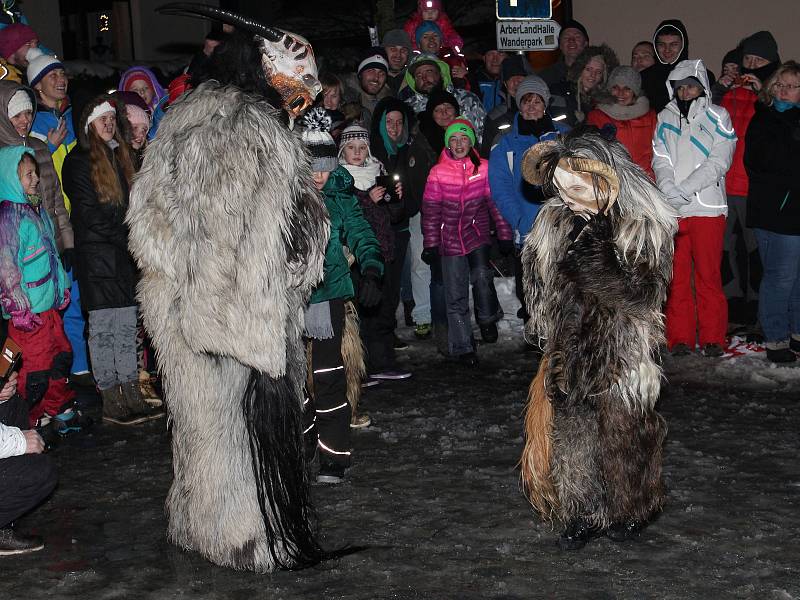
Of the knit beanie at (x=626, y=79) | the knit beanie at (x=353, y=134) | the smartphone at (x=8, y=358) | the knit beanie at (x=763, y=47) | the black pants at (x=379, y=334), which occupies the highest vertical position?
the knit beanie at (x=763, y=47)

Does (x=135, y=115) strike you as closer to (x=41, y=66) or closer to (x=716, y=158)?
(x=41, y=66)

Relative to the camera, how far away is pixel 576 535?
4.56 m

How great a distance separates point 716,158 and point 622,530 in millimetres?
4010

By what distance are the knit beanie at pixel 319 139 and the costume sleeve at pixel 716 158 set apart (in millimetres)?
3407

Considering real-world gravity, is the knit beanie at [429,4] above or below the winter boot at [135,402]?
above

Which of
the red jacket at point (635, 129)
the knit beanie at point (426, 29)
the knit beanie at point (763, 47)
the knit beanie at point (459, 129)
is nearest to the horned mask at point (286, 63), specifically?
the knit beanie at point (459, 129)

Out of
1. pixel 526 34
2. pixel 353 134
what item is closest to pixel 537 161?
pixel 353 134

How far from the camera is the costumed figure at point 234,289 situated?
4098 millimetres

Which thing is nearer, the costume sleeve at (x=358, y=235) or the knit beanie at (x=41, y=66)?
the costume sleeve at (x=358, y=235)

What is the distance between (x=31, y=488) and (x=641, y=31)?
873 cm

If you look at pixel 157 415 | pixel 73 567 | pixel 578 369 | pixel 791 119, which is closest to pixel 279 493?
pixel 73 567

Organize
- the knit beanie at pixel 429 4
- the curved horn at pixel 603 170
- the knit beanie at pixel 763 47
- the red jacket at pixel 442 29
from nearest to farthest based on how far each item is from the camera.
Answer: the curved horn at pixel 603 170 → the knit beanie at pixel 763 47 → the knit beanie at pixel 429 4 → the red jacket at pixel 442 29

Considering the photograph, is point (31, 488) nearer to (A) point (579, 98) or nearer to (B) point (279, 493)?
(B) point (279, 493)

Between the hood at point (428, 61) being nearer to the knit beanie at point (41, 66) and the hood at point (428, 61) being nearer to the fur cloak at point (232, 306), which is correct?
the knit beanie at point (41, 66)
